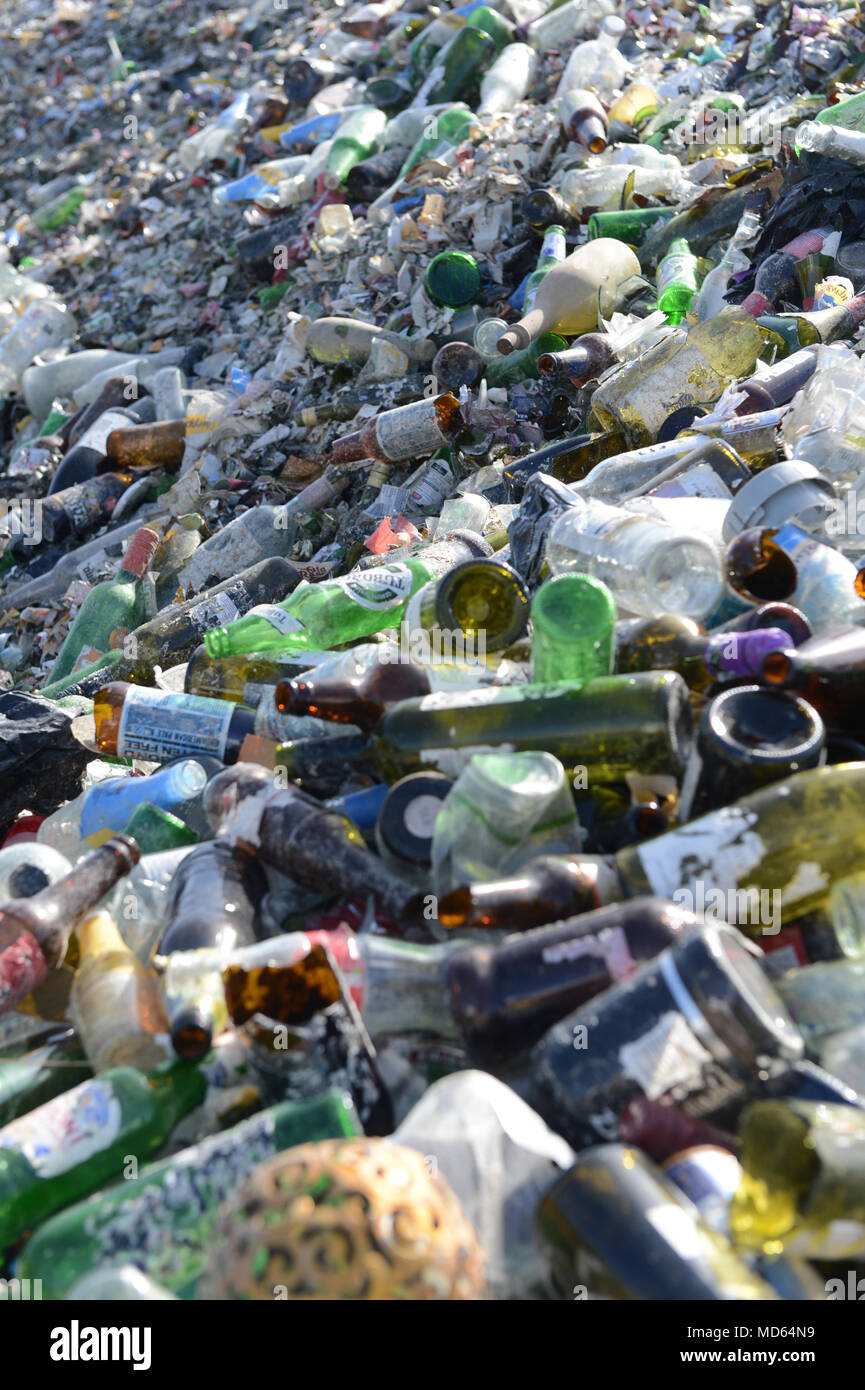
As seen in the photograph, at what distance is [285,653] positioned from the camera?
2.57 metres

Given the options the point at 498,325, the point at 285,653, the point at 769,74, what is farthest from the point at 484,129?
the point at 285,653

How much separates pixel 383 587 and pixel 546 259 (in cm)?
229

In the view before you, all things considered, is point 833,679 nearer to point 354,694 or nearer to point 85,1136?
point 354,694

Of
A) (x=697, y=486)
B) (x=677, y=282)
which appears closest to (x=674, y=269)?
(x=677, y=282)

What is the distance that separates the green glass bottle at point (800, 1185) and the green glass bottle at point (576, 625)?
83 cm

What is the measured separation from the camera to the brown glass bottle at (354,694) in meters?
2.00

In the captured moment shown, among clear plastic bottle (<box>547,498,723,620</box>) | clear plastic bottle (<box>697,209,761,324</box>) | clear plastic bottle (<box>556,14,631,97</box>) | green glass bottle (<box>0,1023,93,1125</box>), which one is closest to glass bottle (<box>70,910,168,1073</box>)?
green glass bottle (<box>0,1023,93,1125</box>)

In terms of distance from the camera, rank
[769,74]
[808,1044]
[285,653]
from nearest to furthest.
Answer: [808,1044] → [285,653] → [769,74]

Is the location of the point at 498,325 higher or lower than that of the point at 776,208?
lower

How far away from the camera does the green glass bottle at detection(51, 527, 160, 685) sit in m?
3.70

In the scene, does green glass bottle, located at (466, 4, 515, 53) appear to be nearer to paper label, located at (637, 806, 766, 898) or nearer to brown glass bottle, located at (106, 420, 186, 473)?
brown glass bottle, located at (106, 420, 186, 473)

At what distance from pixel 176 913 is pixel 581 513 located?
44.0 inches

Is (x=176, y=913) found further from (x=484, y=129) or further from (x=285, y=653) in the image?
(x=484, y=129)

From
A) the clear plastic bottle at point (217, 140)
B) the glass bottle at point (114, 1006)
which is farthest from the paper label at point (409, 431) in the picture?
the clear plastic bottle at point (217, 140)
